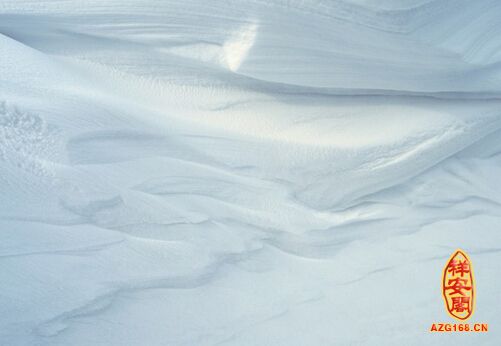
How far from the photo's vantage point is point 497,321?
1.05 m

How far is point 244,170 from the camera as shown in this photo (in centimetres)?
103

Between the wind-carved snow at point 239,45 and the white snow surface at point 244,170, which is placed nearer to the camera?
the white snow surface at point 244,170

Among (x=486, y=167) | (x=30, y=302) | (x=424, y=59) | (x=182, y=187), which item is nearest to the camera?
(x=30, y=302)

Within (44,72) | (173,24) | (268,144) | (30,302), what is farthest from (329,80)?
(30,302)

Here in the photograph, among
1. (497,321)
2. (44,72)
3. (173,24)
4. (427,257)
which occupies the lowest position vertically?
(497,321)

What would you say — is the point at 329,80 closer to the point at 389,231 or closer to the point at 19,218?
the point at 389,231

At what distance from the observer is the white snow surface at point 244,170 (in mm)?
891

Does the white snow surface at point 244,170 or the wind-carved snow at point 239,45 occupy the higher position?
the wind-carved snow at point 239,45

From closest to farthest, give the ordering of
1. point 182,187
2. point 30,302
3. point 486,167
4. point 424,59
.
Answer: point 30,302 → point 182,187 → point 424,59 → point 486,167

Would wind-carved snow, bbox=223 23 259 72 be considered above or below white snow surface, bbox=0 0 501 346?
above

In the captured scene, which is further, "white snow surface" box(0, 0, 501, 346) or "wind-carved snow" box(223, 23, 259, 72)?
"wind-carved snow" box(223, 23, 259, 72)

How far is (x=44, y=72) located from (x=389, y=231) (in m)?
0.67

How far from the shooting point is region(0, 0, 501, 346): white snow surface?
0.89 meters

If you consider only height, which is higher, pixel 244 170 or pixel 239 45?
pixel 239 45
